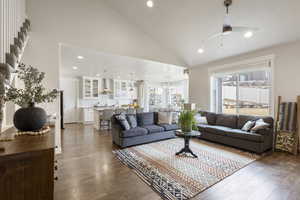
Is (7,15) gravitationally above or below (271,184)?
above

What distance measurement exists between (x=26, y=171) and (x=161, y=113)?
448 centimetres

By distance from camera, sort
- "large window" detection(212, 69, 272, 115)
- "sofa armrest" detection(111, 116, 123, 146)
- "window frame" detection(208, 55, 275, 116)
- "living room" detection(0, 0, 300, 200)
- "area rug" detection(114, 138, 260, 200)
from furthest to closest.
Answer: "large window" detection(212, 69, 272, 115) → "window frame" detection(208, 55, 275, 116) → "sofa armrest" detection(111, 116, 123, 146) → "area rug" detection(114, 138, 260, 200) → "living room" detection(0, 0, 300, 200)

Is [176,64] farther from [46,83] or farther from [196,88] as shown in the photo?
[46,83]

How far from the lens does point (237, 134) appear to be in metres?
3.86

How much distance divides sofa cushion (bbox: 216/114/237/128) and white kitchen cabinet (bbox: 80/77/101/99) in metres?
6.44

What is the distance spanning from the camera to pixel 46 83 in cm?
354

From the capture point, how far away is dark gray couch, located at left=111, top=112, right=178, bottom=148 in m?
4.02

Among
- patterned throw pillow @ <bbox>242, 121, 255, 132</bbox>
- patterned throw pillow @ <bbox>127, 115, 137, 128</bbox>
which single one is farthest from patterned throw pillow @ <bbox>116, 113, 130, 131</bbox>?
patterned throw pillow @ <bbox>242, 121, 255, 132</bbox>

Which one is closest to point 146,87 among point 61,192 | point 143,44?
point 143,44

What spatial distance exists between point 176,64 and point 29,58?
4.64 meters

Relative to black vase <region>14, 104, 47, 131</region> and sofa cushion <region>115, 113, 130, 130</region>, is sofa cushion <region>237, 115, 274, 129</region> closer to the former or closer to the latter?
sofa cushion <region>115, 113, 130, 130</region>

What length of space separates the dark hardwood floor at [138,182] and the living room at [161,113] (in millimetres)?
18

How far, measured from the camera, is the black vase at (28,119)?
4.25ft

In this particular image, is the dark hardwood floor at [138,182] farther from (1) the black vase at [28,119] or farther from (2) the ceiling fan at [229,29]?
(2) the ceiling fan at [229,29]
